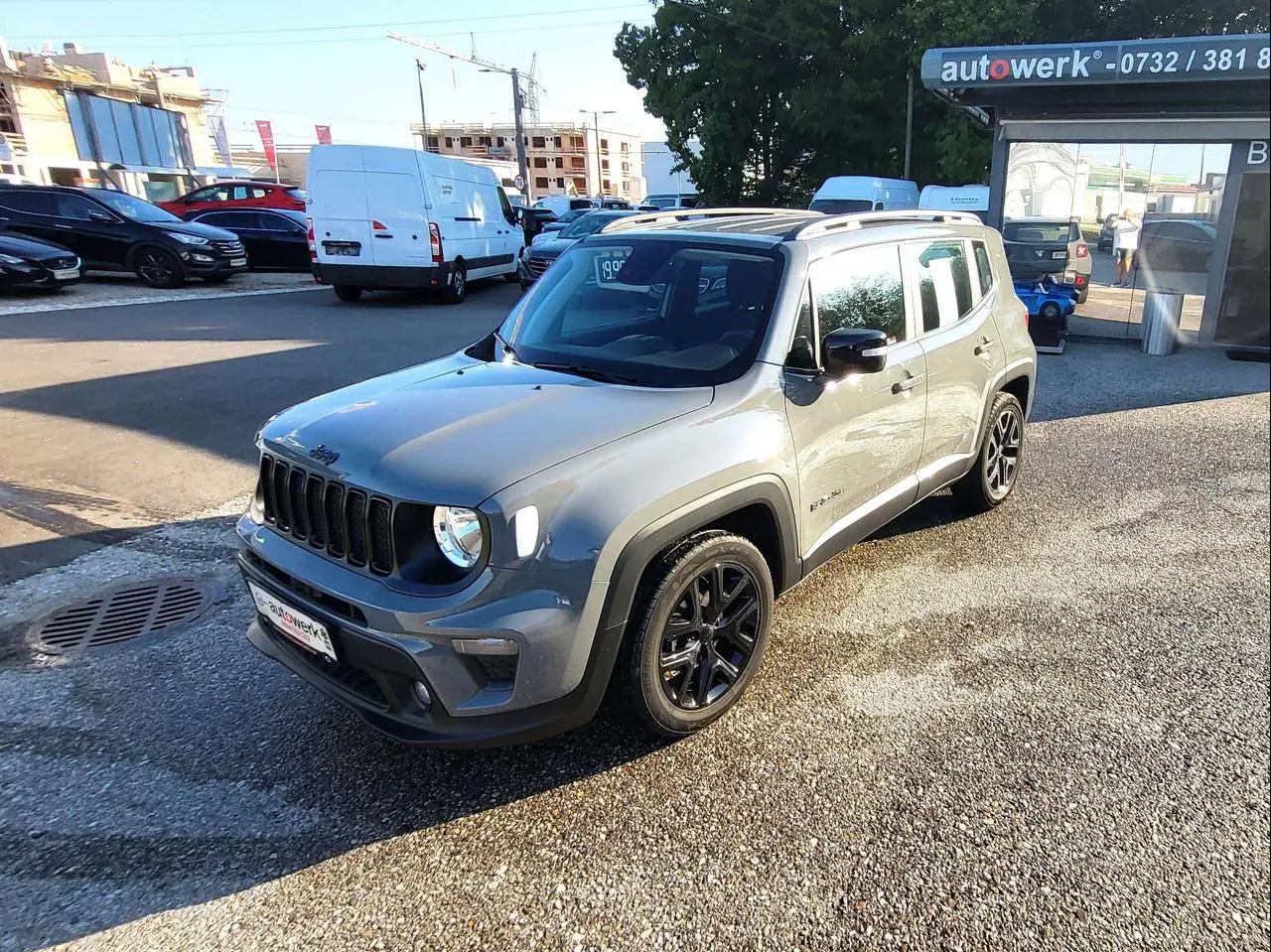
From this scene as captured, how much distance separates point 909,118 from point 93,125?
1359 inches

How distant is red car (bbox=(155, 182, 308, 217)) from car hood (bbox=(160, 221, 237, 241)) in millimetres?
4129

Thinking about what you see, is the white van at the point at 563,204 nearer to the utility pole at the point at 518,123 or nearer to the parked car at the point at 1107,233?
the utility pole at the point at 518,123

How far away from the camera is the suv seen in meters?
2.34

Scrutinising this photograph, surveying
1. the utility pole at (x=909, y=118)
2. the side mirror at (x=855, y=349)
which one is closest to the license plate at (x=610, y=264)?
the side mirror at (x=855, y=349)

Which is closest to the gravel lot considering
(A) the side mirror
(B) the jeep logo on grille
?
(B) the jeep logo on grille

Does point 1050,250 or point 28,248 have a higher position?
point 28,248

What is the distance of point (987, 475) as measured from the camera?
4.87 metres

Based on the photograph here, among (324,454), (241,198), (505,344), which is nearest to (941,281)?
(505,344)

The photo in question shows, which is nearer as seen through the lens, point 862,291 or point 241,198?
point 862,291

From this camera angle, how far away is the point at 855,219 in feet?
12.4

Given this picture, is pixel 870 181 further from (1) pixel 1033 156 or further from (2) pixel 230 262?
(2) pixel 230 262

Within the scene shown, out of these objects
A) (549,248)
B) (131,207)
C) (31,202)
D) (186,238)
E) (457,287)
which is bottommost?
(457,287)

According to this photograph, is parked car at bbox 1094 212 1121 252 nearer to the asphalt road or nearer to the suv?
the asphalt road

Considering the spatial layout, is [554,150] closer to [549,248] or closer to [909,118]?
[909,118]
